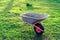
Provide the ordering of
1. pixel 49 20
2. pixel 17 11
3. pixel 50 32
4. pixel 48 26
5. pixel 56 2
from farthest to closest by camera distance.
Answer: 1. pixel 56 2
2. pixel 17 11
3. pixel 49 20
4. pixel 48 26
5. pixel 50 32

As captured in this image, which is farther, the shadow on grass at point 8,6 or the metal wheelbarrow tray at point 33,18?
the shadow on grass at point 8,6

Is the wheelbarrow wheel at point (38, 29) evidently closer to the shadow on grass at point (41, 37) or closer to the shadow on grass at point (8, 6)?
the shadow on grass at point (41, 37)

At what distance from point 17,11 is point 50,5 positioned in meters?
2.00

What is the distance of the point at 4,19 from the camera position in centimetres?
830

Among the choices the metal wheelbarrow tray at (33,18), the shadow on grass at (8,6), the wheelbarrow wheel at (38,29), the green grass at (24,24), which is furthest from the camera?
the shadow on grass at (8,6)

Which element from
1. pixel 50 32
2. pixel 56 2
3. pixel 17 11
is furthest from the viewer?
pixel 56 2

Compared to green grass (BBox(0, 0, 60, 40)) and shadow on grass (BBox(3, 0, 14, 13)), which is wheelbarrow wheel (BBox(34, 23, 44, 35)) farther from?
shadow on grass (BBox(3, 0, 14, 13))

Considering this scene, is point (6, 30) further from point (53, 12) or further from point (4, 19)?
point (53, 12)

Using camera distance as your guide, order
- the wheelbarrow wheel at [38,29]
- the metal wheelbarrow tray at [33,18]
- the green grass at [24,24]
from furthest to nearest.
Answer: the green grass at [24,24], the wheelbarrow wheel at [38,29], the metal wheelbarrow tray at [33,18]

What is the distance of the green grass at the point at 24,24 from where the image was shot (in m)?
6.82

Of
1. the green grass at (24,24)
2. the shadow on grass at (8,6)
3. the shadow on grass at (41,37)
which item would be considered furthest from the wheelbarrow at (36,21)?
the shadow on grass at (8,6)

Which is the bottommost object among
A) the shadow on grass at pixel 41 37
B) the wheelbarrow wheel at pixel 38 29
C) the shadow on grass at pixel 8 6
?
the shadow on grass at pixel 8 6

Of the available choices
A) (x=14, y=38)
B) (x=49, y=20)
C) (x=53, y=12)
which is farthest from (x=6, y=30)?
(x=53, y=12)

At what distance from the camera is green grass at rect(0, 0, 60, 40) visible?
6.82 m
